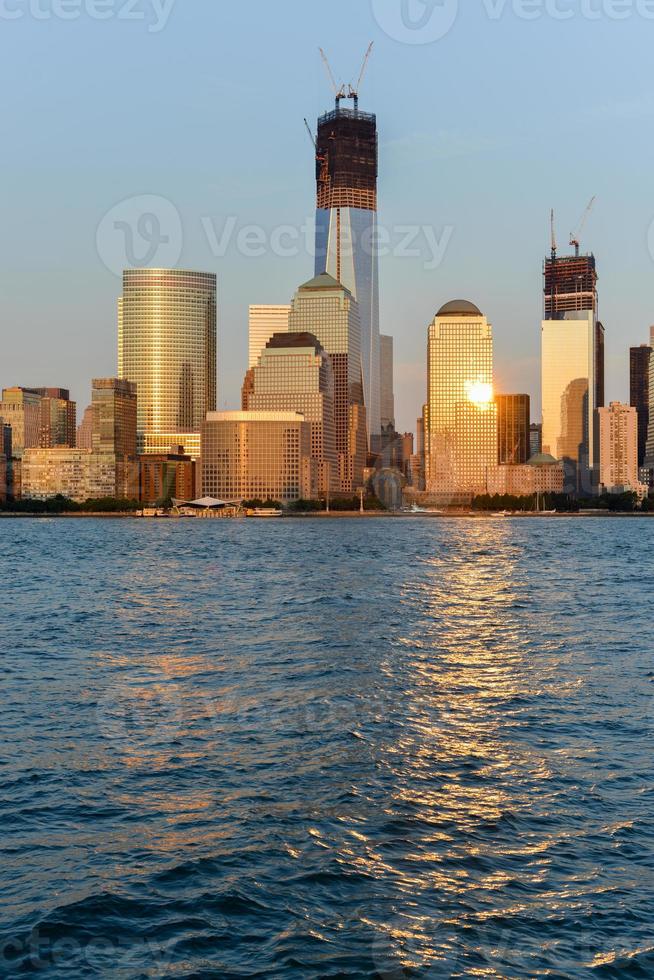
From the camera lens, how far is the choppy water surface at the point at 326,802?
18906 millimetres

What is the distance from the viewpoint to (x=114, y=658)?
48.1 m

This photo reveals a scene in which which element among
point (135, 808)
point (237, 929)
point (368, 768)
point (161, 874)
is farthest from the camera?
point (368, 768)

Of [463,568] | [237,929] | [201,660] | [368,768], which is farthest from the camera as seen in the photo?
[463,568]

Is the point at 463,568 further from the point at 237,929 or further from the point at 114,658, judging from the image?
the point at 237,929

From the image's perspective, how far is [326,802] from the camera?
2631 cm

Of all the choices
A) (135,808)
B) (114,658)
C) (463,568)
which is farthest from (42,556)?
(135,808)

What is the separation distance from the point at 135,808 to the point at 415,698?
1526 cm

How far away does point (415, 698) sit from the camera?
38844 millimetres

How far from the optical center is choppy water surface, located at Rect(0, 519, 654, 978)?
18.9m

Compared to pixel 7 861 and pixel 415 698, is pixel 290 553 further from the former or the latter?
pixel 7 861

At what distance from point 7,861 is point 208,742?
1011cm

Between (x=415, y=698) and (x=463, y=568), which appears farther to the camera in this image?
(x=463, y=568)

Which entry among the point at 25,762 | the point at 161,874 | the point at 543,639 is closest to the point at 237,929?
the point at 161,874

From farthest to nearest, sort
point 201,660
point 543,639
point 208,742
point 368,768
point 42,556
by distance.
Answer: point 42,556 → point 543,639 → point 201,660 → point 208,742 → point 368,768
